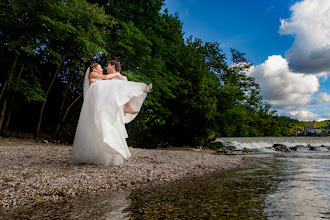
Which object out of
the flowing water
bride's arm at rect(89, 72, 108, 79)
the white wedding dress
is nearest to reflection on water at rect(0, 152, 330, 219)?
the flowing water

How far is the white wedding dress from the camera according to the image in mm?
5598

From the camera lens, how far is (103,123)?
A: 5516 mm

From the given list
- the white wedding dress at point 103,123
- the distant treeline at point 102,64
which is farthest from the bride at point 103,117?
the distant treeline at point 102,64

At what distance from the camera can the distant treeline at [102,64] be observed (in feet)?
42.5

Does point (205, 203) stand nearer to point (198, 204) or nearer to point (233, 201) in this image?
point (198, 204)

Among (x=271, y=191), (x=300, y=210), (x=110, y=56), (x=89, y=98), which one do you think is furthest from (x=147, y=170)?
(x=110, y=56)

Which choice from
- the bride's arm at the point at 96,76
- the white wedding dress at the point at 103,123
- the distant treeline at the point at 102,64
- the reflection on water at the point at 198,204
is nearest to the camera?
the reflection on water at the point at 198,204

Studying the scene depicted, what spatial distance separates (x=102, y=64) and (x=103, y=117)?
39.9ft

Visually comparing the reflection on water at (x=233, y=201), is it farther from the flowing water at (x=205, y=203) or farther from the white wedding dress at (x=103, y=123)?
the white wedding dress at (x=103, y=123)

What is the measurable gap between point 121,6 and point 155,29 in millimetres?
4114

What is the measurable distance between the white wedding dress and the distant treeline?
7.20 metres

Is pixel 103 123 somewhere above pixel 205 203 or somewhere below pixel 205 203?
above

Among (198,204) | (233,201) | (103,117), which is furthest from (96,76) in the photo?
(233,201)

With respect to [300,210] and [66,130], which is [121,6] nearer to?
[66,130]
